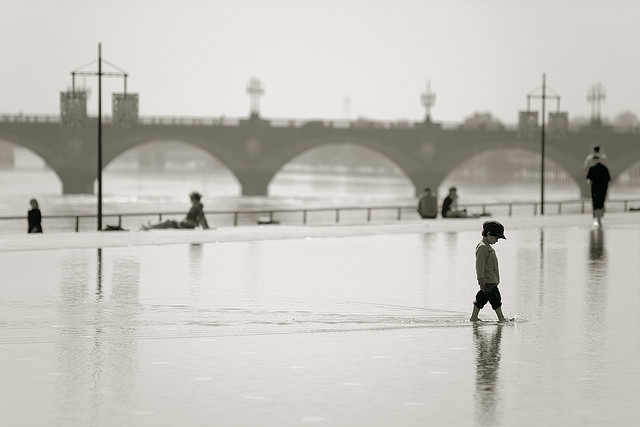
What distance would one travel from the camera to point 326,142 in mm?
107688

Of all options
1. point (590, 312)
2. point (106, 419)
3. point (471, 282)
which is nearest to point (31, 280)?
point (471, 282)

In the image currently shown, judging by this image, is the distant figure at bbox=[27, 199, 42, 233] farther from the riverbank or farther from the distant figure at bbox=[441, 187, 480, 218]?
the distant figure at bbox=[441, 187, 480, 218]

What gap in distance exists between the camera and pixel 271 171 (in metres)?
106

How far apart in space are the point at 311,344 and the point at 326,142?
9517 cm

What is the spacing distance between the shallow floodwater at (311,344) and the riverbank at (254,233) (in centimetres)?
382

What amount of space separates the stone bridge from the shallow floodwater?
82.9 m

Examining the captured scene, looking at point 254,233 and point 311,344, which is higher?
point 254,233

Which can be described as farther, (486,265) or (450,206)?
(450,206)

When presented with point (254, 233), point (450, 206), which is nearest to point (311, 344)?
point (254, 233)

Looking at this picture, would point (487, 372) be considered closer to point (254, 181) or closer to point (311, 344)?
point (311, 344)

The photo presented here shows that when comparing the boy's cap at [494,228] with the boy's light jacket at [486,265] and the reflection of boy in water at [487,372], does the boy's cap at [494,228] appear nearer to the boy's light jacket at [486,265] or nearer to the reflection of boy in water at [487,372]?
the boy's light jacket at [486,265]

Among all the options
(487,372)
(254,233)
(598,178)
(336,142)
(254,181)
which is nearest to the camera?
(487,372)

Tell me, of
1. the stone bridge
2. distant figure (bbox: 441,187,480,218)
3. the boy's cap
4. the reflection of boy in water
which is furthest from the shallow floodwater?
the stone bridge

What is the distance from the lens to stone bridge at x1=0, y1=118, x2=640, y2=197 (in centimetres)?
10381
